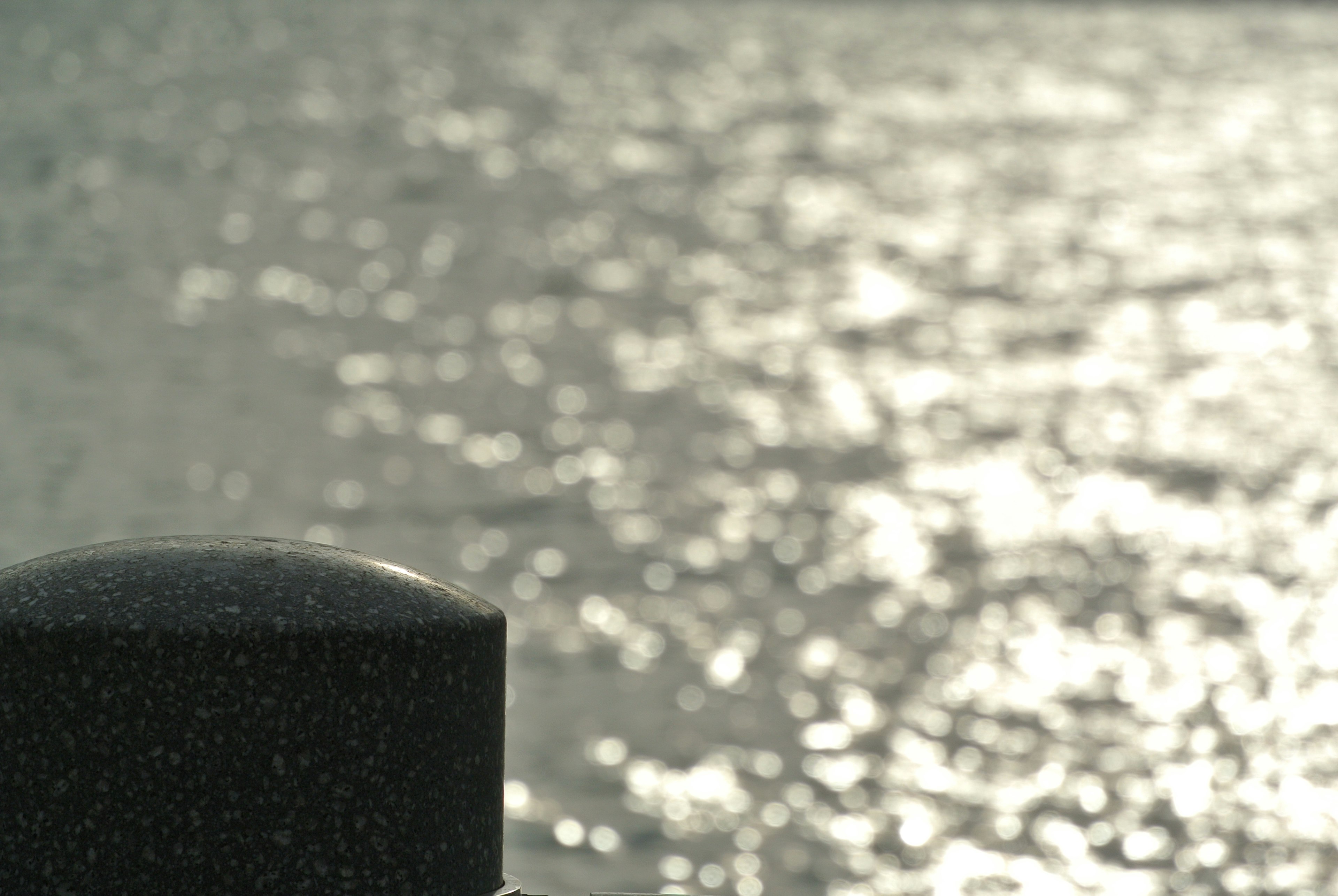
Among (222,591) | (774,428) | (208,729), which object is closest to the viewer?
(208,729)

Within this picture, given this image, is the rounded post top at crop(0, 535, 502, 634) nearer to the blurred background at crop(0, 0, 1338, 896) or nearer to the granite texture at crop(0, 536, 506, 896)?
the granite texture at crop(0, 536, 506, 896)

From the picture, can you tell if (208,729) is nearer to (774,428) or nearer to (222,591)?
(222,591)

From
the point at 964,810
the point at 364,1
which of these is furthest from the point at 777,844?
the point at 364,1

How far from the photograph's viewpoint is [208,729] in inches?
165

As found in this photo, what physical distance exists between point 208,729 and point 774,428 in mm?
32929

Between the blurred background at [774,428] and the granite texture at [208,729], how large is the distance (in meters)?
13.1

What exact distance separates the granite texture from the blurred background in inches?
516

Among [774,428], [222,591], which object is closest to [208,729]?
[222,591]

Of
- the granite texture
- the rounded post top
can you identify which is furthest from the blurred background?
the granite texture

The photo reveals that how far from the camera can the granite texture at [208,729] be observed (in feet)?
13.8

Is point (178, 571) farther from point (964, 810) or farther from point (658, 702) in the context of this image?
point (658, 702)

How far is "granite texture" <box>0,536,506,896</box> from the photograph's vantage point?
165 inches

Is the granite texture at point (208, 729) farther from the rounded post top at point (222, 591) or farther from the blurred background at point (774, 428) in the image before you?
the blurred background at point (774, 428)

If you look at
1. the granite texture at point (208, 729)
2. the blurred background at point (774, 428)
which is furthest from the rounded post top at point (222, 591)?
the blurred background at point (774, 428)
